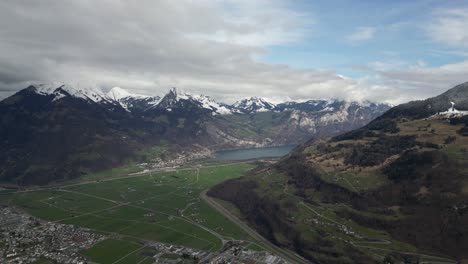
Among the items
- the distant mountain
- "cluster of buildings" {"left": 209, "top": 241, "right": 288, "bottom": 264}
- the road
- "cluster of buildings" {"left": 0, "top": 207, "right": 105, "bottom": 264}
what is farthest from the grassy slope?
"cluster of buildings" {"left": 0, "top": 207, "right": 105, "bottom": 264}

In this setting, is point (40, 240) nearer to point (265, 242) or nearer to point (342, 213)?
point (265, 242)

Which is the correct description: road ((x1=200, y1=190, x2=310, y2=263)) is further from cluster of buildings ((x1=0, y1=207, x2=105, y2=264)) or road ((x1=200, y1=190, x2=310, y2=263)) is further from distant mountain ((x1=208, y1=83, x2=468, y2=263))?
cluster of buildings ((x1=0, y1=207, x2=105, y2=264))

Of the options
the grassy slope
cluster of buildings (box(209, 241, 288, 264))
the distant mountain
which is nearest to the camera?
the distant mountain

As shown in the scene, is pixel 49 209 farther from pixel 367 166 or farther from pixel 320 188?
pixel 367 166

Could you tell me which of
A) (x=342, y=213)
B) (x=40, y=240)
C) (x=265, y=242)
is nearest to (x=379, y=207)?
(x=342, y=213)

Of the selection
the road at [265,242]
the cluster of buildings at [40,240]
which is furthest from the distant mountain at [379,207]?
the cluster of buildings at [40,240]

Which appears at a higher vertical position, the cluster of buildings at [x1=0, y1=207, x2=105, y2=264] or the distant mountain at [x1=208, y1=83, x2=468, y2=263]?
the distant mountain at [x1=208, y1=83, x2=468, y2=263]

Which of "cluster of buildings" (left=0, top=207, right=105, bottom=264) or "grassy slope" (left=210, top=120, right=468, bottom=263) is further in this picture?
"cluster of buildings" (left=0, top=207, right=105, bottom=264)

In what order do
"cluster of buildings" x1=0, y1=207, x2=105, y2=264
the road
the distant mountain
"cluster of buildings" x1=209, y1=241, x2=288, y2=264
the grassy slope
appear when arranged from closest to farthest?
the distant mountain → "cluster of buildings" x1=209, y1=241, x2=288, y2=264 → the grassy slope → "cluster of buildings" x1=0, y1=207, x2=105, y2=264 → the road
